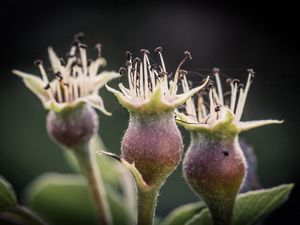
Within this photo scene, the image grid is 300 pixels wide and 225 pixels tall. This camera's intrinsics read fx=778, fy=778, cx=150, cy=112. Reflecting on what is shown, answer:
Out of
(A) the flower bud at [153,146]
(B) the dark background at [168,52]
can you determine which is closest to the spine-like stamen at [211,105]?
(A) the flower bud at [153,146]

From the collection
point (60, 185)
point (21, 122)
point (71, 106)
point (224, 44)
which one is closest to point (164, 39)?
point (224, 44)

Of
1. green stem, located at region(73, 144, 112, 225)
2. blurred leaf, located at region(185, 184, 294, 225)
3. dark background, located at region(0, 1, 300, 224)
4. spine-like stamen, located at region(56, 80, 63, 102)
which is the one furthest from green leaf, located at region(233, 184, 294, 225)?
dark background, located at region(0, 1, 300, 224)

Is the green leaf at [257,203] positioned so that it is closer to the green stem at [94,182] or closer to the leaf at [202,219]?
the leaf at [202,219]

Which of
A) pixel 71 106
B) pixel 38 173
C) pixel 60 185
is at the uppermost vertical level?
pixel 71 106

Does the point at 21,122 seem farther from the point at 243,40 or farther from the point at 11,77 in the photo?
the point at 243,40

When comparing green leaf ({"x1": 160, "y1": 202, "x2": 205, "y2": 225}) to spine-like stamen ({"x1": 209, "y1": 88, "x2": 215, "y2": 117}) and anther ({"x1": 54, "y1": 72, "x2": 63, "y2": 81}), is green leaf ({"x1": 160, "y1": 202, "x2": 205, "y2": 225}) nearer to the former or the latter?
spine-like stamen ({"x1": 209, "y1": 88, "x2": 215, "y2": 117})
